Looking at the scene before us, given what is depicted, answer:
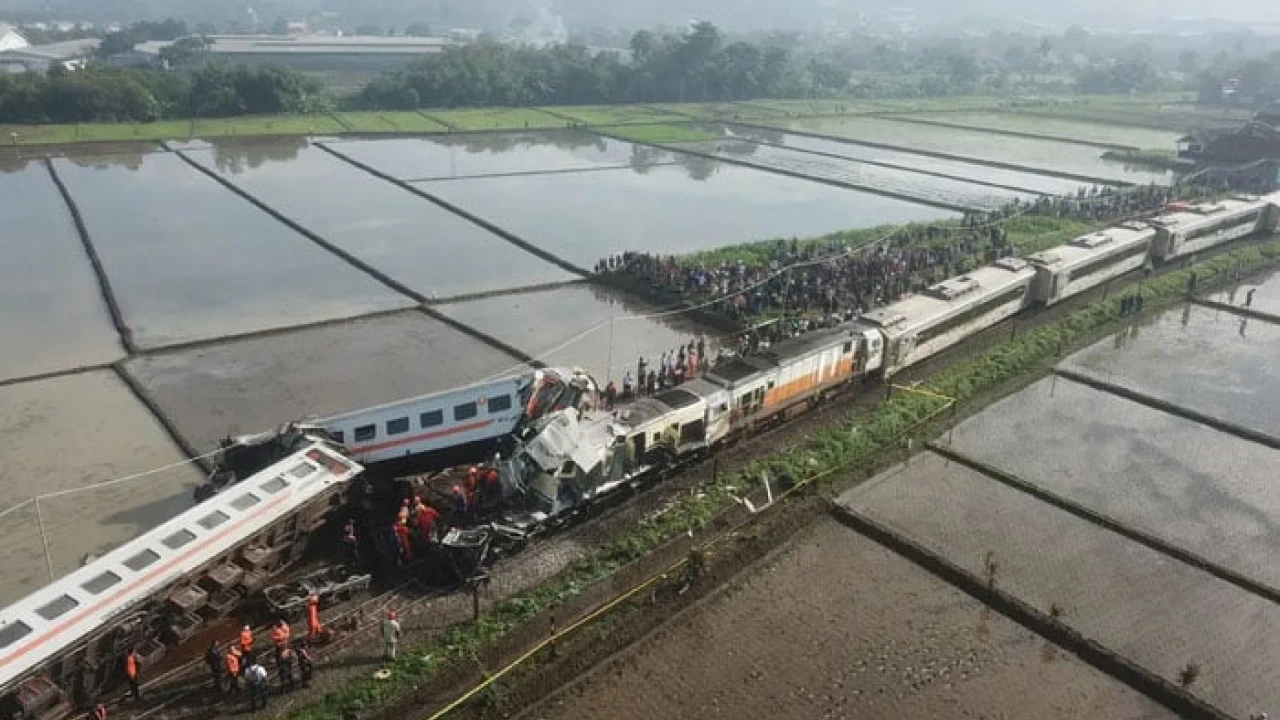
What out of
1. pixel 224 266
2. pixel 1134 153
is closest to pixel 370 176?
pixel 224 266

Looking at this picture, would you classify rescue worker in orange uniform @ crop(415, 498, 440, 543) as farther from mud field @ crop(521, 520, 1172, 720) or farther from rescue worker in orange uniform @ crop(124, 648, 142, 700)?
rescue worker in orange uniform @ crop(124, 648, 142, 700)

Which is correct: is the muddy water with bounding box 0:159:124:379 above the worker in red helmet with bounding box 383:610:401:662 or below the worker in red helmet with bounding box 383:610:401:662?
above

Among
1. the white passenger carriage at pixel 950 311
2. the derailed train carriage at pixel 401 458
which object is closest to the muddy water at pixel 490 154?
the white passenger carriage at pixel 950 311

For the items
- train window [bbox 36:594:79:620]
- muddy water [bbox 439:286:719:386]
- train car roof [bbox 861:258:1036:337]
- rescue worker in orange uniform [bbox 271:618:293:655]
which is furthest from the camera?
muddy water [bbox 439:286:719:386]

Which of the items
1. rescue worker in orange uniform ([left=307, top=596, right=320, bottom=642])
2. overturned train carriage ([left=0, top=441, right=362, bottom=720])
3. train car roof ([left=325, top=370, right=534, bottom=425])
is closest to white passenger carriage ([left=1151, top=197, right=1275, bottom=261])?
train car roof ([left=325, top=370, right=534, bottom=425])

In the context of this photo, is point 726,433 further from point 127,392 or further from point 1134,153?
point 1134,153

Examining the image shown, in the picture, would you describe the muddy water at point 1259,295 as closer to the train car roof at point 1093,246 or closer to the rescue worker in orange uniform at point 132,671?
the train car roof at point 1093,246

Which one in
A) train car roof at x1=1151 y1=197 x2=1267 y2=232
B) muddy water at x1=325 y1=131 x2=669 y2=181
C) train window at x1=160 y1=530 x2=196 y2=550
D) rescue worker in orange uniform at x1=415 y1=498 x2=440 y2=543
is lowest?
rescue worker in orange uniform at x1=415 y1=498 x2=440 y2=543

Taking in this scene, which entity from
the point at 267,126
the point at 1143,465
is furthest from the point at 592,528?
the point at 267,126

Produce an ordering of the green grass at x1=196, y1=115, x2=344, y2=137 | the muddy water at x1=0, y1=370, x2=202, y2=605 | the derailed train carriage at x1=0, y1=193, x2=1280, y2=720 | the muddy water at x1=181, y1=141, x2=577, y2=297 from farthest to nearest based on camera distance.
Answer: the green grass at x1=196, y1=115, x2=344, y2=137
the muddy water at x1=181, y1=141, x2=577, y2=297
the muddy water at x1=0, y1=370, x2=202, y2=605
the derailed train carriage at x1=0, y1=193, x2=1280, y2=720
